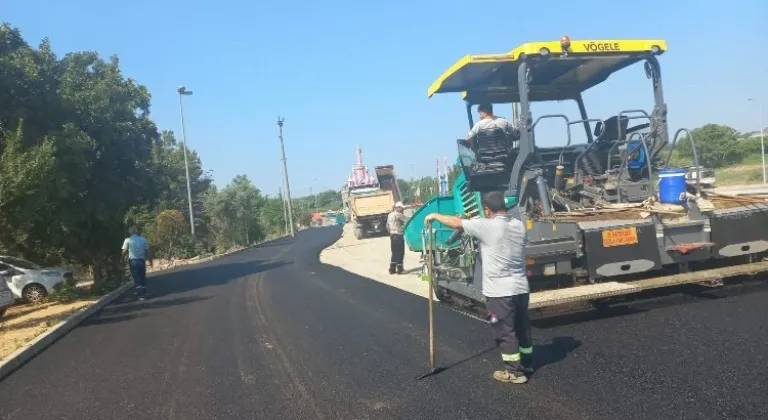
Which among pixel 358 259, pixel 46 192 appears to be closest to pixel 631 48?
pixel 46 192

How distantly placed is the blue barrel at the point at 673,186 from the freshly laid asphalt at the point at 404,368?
3.99 feet

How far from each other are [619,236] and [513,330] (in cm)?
218

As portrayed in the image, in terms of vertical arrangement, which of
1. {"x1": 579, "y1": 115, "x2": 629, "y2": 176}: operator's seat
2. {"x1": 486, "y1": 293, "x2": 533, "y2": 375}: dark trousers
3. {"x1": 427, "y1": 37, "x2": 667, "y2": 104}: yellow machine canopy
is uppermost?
{"x1": 427, "y1": 37, "x2": 667, "y2": 104}: yellow machine canopy

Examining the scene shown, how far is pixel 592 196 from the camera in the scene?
7.12 metres

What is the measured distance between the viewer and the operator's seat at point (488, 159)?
7.38 metres

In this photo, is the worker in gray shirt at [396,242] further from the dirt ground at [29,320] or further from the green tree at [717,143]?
the green tree at [717,143]

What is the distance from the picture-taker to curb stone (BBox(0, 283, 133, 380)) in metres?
7.14

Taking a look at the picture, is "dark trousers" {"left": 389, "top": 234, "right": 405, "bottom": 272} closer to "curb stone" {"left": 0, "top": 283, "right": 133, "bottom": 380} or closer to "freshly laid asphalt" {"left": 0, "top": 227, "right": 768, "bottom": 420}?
"freshly laid asphalt" {"left": 0, "top": 227, "right": 768, "bottom": 420}

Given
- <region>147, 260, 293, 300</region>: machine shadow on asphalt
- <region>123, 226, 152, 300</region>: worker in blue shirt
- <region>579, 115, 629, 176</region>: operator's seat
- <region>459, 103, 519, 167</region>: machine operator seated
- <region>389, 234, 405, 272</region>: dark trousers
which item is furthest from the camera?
<region>147, 260, 293, 300</region>: machine shadow on asphalt

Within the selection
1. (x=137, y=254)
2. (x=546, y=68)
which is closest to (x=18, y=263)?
(x=137, y=254)

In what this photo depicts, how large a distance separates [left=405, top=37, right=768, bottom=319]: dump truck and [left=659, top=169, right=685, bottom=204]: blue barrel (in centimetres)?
1

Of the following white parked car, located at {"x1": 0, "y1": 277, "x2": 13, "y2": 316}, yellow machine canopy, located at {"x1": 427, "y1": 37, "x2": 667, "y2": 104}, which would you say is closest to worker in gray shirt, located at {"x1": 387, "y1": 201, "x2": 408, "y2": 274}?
yellow machine canopy, located at {"x1": 427, "y1": 37, "x2": 667, "y2": 104}

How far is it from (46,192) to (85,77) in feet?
22.1

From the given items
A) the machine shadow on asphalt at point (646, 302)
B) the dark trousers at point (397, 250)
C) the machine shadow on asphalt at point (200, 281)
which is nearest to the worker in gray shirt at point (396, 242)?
the dark trousers at point (397, 250)
